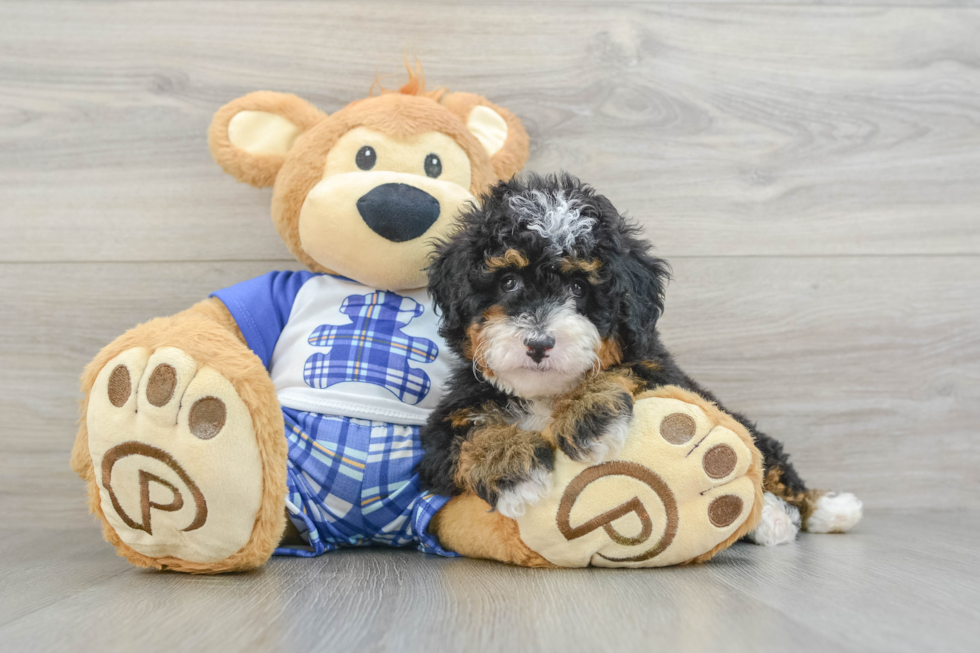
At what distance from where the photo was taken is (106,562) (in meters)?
1.36

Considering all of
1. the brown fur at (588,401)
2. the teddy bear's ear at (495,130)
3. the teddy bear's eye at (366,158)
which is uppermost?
the teddy bear's ear at (495,130)

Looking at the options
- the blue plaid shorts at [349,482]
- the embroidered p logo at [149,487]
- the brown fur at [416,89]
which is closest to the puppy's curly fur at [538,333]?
the blue plaid shorts at [349,482]

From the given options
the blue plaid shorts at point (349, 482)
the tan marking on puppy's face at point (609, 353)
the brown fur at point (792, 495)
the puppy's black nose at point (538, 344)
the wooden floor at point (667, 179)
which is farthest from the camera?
the wooden floor at point (667, 179)

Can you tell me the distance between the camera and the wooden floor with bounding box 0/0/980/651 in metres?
1.80

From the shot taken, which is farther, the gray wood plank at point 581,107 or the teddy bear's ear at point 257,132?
the gray wood plank at point 581,107

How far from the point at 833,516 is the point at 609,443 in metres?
0.75

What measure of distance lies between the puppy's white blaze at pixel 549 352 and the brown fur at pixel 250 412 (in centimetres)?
36

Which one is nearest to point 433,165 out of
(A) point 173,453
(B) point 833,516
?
(A) point 173,453

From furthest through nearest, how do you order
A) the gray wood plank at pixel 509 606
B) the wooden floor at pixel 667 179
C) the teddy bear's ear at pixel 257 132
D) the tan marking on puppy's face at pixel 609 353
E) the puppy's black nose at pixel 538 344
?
Answer: the wooden floor at pixel 667 179 → the teddy bear's ear at pixel 257 132 → the tan marking on puppy's face at pixel 609 353 → the puppy's black nose at pixel 538 344 → the gray wood plank at pixel 509 606

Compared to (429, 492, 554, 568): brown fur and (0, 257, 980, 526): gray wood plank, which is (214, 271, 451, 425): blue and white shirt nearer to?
(429, 492, 554, 568): brown fur

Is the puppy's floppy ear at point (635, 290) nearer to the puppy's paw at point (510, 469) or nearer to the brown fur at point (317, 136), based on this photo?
the puppy's paw at point (510, 469)

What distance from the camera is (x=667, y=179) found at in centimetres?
188

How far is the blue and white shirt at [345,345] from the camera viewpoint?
142 cm

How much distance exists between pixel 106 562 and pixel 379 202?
851 mm
